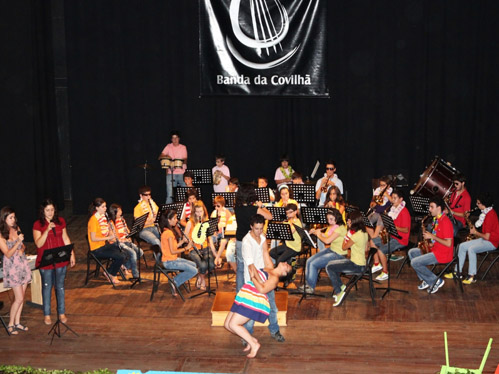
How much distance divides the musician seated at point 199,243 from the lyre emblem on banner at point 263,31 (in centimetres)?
560

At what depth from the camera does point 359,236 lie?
32.1ft

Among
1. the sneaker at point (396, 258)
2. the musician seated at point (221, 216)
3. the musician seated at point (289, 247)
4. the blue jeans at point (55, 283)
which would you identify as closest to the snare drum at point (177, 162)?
the musician seated at point (221, 216)

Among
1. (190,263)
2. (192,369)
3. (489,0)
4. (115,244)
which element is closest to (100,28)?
(115,244)

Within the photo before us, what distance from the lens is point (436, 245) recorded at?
10.1 metres

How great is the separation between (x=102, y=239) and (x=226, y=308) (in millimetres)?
2670

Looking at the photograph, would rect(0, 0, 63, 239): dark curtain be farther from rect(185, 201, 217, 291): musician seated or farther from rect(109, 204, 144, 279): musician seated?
rect(185, 201, 217, 291): musician seated

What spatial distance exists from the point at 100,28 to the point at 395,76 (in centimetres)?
715

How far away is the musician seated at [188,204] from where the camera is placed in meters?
11.2

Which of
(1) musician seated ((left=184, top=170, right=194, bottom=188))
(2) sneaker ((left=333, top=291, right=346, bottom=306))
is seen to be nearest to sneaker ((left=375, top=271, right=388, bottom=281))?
(2) sneaker ((left=333, top=291, right=346, bottom=306))

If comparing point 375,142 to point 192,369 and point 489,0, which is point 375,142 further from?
point 192,369

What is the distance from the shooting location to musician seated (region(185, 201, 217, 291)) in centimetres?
1068

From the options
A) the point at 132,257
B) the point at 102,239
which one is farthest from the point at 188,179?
the point at 102,239

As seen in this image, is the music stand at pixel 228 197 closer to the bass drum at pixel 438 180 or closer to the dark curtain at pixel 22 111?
the bass drum at pixel 438 180

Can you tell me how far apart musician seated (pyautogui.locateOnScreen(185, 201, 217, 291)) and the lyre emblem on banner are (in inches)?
221
